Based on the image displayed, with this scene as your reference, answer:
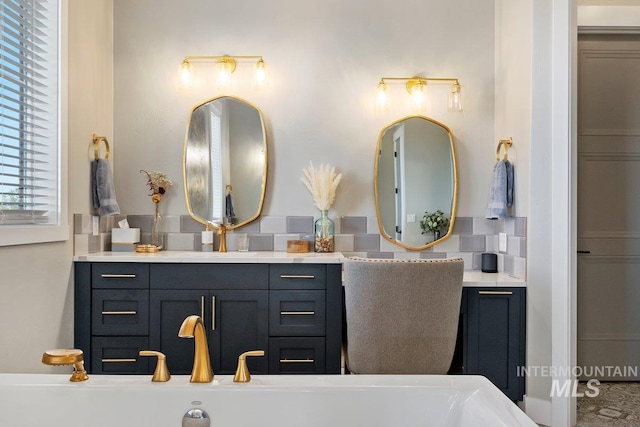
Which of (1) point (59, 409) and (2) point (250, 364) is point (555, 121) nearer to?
(2) point (250, 364)

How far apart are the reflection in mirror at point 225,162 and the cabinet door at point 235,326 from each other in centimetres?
63

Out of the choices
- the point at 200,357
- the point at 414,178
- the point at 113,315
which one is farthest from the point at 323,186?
the point at 200,357

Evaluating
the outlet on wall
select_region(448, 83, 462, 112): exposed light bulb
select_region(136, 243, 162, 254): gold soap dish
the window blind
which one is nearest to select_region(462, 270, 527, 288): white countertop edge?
the outlet on wall

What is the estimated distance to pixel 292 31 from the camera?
Answer: 3490mm

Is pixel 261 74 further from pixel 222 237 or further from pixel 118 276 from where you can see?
pixel 118 276

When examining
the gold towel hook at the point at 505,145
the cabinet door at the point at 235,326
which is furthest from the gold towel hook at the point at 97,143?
the gold towel hook at the point at 505,145

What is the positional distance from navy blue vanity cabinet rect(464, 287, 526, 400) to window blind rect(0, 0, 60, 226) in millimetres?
2199

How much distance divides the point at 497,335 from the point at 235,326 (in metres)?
1.39

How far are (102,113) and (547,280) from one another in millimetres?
2701

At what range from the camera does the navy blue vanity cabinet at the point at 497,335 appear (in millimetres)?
2910

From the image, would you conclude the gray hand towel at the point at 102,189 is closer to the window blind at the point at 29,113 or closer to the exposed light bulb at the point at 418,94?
the window blind at the point at 29,113

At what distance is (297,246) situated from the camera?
3.37 metres

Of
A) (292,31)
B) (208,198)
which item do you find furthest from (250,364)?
(292,31)

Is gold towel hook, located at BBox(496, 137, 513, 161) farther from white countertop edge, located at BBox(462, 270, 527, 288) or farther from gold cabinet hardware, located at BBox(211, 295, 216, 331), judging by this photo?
gold cabinet hardware, located at BBox(211, 295, 216, 331)
